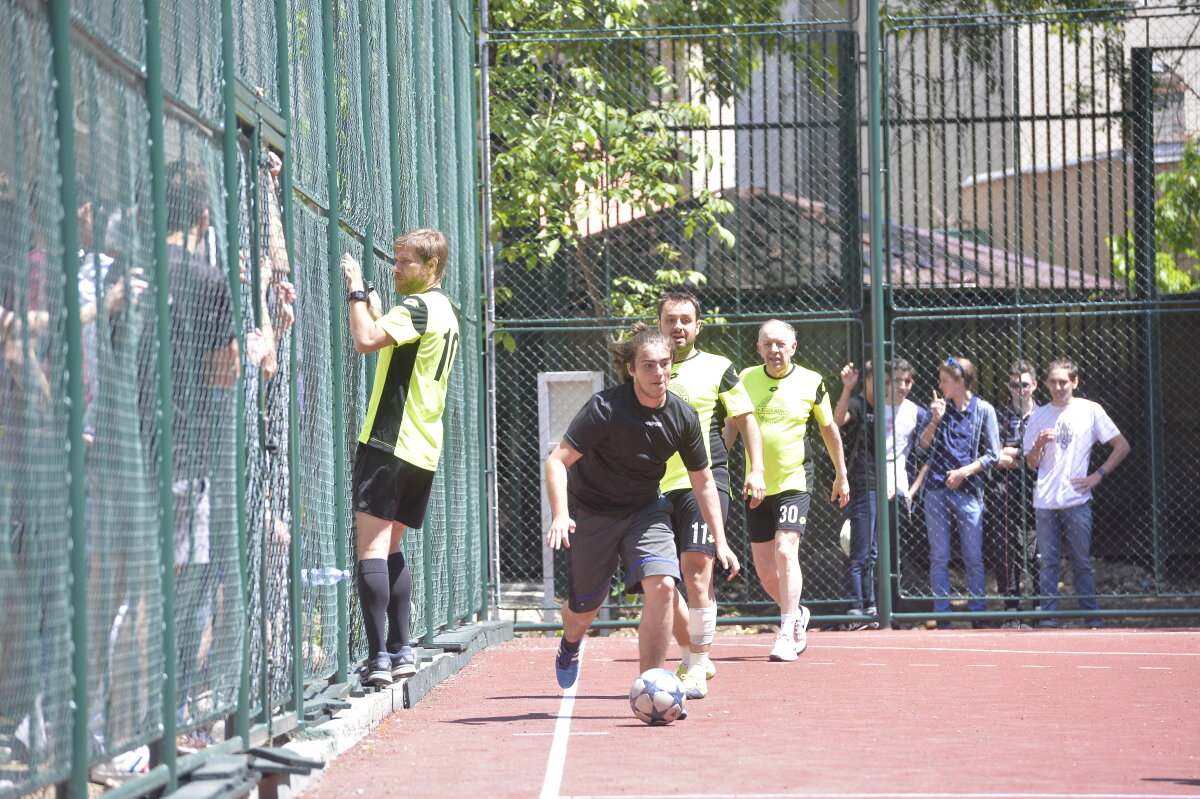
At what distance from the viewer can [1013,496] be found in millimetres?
13703

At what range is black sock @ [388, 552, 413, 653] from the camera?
761 cm

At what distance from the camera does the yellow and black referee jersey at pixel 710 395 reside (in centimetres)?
873

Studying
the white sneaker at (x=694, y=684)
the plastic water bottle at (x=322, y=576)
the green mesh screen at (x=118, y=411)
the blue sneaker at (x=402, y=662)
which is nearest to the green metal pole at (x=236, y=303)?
the green mesh screen at (x=118, y=411)

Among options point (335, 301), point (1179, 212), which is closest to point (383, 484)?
point (335, 301)

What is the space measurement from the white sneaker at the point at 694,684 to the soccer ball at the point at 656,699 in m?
0.83

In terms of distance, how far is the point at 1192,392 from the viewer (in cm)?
1443

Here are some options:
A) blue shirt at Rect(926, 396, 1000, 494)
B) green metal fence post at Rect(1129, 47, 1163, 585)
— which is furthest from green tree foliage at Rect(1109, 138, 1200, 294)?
blue shirt at Rect(926, 396, 1000, 494)

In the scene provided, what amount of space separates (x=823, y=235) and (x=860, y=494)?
98.5 inches

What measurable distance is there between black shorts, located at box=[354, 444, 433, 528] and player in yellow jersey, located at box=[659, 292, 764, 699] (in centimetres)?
154

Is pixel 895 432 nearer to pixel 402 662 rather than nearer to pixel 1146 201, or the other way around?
pixel 1146 201

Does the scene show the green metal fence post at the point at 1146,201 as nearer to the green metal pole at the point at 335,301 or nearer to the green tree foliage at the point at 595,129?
the green tree foliage at the point at 595,129

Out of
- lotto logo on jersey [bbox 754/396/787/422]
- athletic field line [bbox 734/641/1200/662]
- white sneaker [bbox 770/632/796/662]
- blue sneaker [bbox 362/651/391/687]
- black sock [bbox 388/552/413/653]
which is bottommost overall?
athletic field line [bbox 734/641/1200/662]

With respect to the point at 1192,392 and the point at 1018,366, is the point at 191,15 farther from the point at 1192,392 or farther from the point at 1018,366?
the point at 1192,392

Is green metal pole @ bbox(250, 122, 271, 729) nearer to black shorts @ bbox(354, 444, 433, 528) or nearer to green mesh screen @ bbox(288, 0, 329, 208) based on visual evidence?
green mesh screen @ bbox(288, 0, 329, 208)
